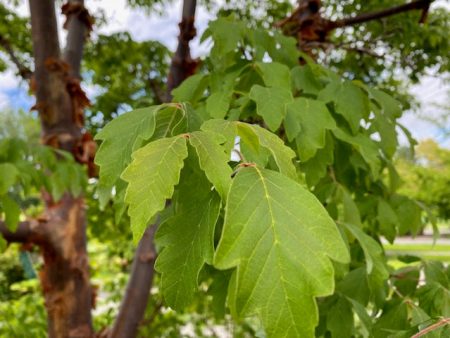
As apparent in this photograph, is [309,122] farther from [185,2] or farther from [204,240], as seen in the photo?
[185,2]

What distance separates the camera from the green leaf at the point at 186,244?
0.56m

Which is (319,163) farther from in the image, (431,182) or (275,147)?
(431,182)

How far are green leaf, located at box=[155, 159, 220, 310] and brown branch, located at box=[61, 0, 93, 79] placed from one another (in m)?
2.09

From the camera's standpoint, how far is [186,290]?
1.92 feet

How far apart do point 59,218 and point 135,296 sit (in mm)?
553

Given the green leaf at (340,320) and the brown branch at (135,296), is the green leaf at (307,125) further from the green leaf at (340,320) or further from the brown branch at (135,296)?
the brown branch at (135,296)

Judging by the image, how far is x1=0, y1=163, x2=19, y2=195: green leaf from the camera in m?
1.21

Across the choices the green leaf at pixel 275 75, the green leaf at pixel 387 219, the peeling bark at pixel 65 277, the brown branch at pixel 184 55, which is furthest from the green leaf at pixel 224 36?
the peeling bark at pixel 65 277

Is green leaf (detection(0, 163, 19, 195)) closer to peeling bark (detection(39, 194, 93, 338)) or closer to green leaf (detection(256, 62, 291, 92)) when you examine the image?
green leaf (detection(256, 62, 291, 92))

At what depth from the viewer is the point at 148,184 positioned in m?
0.52

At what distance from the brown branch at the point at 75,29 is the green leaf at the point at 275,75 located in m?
1.73

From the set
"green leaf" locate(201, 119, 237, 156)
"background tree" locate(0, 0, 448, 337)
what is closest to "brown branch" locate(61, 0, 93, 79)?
"background tree" locate(0, 0, 448, 337)

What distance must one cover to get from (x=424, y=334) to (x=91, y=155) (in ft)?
6.63

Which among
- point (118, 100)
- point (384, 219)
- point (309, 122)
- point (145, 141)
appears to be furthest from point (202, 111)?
point (118, 100)
